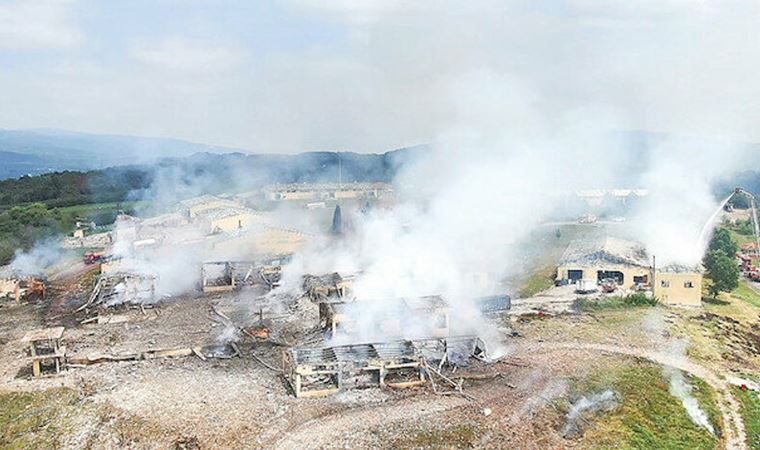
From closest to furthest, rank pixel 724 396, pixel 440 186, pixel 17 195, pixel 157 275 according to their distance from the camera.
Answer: pixel 724 396 → pixel 157 275 → pixel 440 186 → pixel 17 195

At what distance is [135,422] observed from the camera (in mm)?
17406

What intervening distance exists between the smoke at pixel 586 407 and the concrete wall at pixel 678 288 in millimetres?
11087

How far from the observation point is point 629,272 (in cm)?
3095

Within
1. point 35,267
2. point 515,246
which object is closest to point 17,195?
point 35,267

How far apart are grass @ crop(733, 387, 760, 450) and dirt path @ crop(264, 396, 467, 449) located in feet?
25.6

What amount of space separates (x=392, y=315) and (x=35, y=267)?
24.2 m

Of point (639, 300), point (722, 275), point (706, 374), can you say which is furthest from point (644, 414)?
point (722, 275)

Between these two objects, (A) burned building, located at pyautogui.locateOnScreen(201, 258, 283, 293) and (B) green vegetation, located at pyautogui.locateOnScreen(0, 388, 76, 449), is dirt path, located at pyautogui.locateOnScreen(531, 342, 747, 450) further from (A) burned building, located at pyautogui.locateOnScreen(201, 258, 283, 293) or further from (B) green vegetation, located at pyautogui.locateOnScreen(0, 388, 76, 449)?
(B) green vegetation, located at pyautogui.locateOnScreen(0, 388, 76, 449)

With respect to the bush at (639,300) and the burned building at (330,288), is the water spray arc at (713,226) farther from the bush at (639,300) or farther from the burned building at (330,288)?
the burned building at (330,288)

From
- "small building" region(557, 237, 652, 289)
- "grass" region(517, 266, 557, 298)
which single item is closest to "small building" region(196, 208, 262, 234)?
"grass" region(517, 266, 557, 298)

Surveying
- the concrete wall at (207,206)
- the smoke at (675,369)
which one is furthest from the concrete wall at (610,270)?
the concrete wall at (207,206)

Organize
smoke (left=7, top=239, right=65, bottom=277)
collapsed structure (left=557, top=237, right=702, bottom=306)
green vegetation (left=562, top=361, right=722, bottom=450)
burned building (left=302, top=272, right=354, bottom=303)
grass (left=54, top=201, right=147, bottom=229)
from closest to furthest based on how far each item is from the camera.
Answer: green vegetation (left=562, top=361, right=722, bottom=450) < burned building (left=302, top=272, right=354, bottom=303) < collapsed structure (left=557, top=237, right=702, bottom=306) < smoke (left=7, top=239, right=65, bottom=277) < grass (left=54, top=201, right=147, bottom=229)

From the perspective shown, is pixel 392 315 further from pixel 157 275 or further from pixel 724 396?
pixel 157 275

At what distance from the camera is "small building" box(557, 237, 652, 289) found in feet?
101
